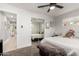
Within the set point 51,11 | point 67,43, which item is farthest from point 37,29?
point 67,43

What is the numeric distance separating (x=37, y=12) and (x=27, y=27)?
0.41m

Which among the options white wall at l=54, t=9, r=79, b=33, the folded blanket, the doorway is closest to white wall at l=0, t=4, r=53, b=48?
the doorway

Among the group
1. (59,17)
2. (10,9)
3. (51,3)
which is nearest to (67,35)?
(59,17)

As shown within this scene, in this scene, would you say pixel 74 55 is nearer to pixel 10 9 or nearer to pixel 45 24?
pixel 45 24

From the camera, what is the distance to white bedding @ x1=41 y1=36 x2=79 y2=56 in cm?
176

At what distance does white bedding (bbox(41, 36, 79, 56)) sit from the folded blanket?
0.29ft

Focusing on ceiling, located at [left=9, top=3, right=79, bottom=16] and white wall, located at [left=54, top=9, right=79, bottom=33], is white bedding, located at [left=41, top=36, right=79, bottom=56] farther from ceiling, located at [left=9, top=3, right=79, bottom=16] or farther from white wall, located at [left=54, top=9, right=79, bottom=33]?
ceiling, located at [left=9, top=3, right=79, bottom=16]

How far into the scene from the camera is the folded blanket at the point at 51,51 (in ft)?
6.27

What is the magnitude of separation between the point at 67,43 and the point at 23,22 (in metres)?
1.09

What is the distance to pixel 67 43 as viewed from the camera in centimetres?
188

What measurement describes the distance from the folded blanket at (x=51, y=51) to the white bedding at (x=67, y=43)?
0.09 metres

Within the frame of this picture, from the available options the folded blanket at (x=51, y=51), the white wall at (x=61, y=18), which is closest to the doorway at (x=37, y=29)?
the folded blanket at (x=51, y=51)

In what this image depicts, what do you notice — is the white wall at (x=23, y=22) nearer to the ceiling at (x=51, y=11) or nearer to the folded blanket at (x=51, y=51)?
the ceiling at (x=51, y=11)

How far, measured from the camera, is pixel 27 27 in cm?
208
